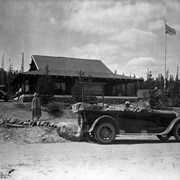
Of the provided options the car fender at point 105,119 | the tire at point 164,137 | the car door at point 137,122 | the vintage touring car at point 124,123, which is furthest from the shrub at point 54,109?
the car fender at point 105,119

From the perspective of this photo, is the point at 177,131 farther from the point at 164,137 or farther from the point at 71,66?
the point at 71,66

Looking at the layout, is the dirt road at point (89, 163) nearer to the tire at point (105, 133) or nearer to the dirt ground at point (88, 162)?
the dirt ground at point (88, 162)

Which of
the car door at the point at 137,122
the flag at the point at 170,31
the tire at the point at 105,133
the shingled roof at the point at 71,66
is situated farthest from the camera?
the shingled roof at the point at 71,66

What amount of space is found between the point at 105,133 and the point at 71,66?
2149 centimetres

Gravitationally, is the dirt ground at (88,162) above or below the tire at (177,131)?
below

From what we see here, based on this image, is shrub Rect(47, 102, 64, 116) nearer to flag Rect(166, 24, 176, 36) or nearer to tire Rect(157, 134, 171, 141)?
tire Rect(157, 134, 171, 141)

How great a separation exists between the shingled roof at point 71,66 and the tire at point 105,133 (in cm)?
1774

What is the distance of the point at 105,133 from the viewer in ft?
31.6

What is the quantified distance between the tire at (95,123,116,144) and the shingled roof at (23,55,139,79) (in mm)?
17745

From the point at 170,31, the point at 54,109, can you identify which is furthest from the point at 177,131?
the point at 54,109

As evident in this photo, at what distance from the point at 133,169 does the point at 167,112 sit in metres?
5.39

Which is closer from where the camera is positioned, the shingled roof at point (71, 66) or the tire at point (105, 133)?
the tire at point (105, 133)

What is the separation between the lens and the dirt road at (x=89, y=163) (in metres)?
5.10

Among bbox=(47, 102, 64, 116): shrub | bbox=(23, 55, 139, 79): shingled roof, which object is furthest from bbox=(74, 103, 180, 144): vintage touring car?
bbox=(23, 55, 139, 79): shingled roof
